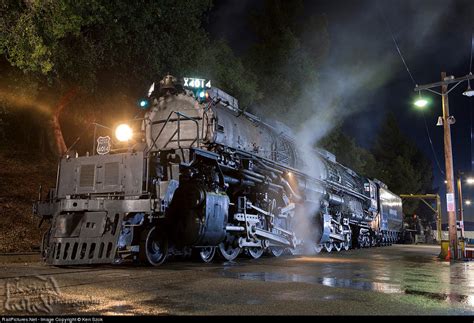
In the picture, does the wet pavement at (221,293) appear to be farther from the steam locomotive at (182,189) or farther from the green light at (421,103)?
the green light at (421,103)

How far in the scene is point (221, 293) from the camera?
5.29 meters

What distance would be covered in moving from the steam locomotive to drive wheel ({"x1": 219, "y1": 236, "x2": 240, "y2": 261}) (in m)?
0.03

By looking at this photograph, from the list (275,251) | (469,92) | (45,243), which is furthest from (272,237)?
(469,92)

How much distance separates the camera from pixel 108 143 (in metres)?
9.61

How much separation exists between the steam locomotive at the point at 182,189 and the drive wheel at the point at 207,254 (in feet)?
0.09

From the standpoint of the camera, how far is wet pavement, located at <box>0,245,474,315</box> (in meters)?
4.31

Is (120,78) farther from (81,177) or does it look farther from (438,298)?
(438,298)

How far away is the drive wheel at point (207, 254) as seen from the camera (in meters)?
10.3

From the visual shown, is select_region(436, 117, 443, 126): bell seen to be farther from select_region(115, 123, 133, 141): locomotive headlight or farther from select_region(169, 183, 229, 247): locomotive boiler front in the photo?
select_region(115, 123, 133, 141): locomotive headlight

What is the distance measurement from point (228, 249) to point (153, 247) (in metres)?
2.93

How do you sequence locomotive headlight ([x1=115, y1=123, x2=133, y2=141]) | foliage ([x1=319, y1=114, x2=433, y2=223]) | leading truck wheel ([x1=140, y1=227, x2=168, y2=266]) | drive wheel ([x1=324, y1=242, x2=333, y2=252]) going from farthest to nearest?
foliage ([x1=319, y1=114, x2=433, y2=223])
drive wheel ([x1=324, y1=242, x2=333, y2=252])
locomotive headlight ([x1=115, y1=123, x2=133, y2=141])
leading truck wheel ([x1=140, y1=227, x2=168, y2=266])

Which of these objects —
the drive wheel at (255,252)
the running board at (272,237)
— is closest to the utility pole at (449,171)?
the running board at (272,237)

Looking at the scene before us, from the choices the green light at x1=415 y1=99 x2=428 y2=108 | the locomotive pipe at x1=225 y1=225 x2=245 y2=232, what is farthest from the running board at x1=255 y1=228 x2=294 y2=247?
the green light at x1=415 y1=99 x2=428 y2=108

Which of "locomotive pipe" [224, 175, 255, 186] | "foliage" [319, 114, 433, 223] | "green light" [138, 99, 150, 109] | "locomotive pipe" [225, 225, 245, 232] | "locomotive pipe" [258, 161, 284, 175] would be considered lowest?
"locomotive pipe" [225, 225, 245, 232]
